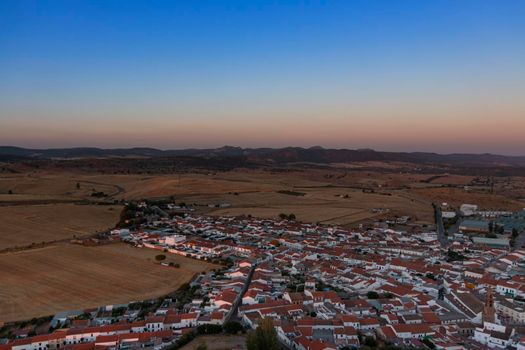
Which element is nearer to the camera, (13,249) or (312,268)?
(312,268)

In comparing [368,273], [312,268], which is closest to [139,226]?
[312,268]

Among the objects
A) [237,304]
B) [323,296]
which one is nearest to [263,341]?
[237,304]

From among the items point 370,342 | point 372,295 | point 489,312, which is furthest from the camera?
point 372,295

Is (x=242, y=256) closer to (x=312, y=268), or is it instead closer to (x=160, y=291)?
(x=312, y=268)

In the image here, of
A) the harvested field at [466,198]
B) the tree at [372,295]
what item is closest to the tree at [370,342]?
the tree at [372,295]

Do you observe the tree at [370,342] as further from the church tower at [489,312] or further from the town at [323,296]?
the church tower at [489,312]

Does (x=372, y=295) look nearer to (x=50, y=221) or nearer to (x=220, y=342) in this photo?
(x=220, y=342)

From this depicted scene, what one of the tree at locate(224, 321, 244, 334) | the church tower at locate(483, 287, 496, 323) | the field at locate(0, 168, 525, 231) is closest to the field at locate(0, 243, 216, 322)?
the tree at locate(224, 321, 244, 334)
